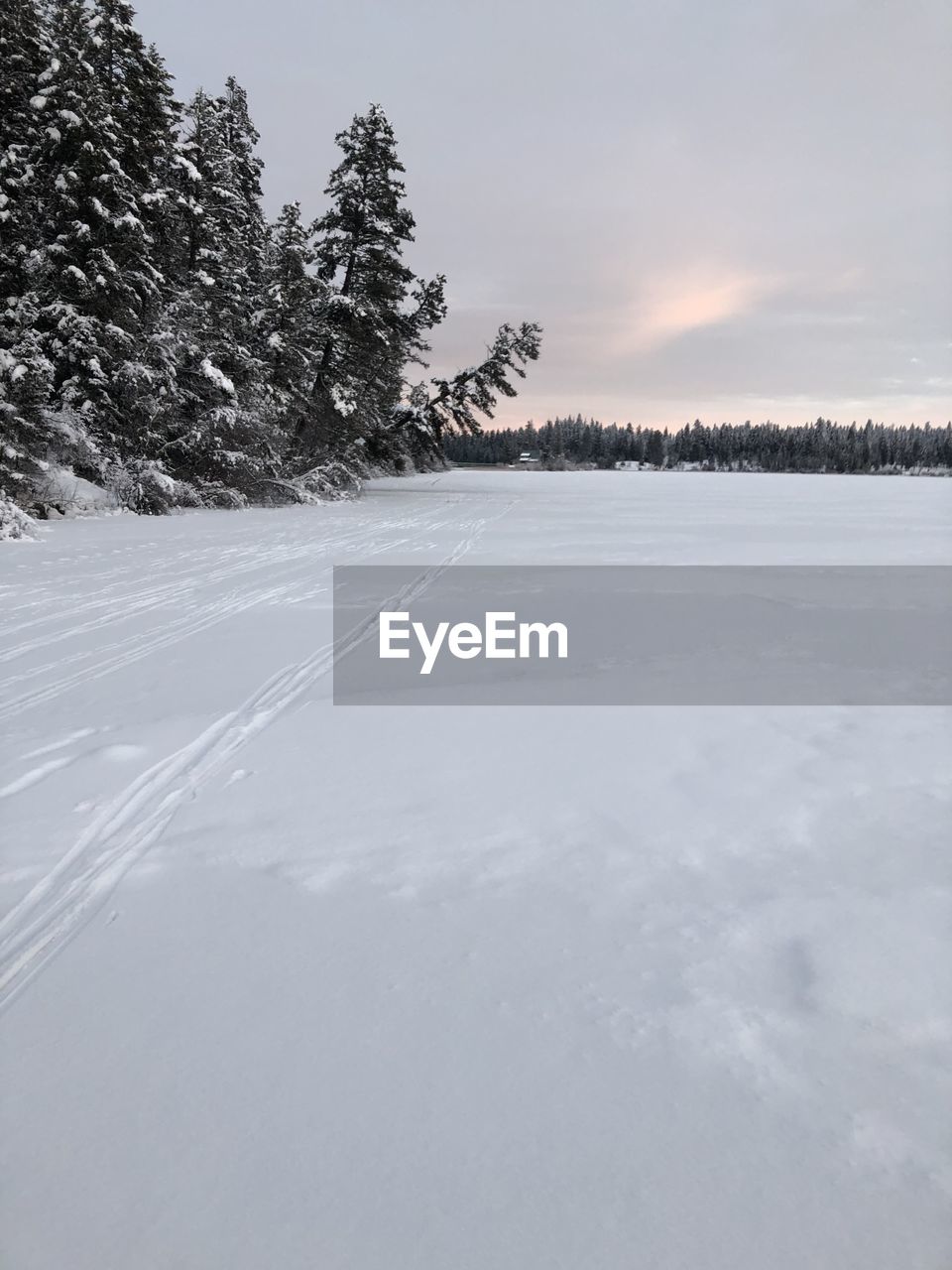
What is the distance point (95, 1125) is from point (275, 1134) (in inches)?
15.7

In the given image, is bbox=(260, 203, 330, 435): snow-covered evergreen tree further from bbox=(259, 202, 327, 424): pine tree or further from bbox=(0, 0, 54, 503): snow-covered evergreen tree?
bbox=(0, 0, 54, 503): snow-covered evergreen tree

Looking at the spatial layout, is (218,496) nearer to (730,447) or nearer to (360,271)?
(360,271)

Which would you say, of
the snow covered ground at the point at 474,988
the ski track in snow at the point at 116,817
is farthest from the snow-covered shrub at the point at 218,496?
the snow covered ground at the point at 474,988

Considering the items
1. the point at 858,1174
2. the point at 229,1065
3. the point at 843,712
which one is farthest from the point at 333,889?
the point at 843,712

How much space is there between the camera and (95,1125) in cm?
176

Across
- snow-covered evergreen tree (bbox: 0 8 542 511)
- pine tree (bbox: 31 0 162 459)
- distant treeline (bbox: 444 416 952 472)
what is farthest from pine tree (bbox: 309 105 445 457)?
distant treeline (bbox: 444 416 952 472)

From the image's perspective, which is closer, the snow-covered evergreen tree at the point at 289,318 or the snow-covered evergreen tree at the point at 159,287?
the snow-covered evergreen tree at the point at 159,287

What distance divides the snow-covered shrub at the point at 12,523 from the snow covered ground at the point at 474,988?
9090 millimetres

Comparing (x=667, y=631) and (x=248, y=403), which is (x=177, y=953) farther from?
(x=248, y=403)

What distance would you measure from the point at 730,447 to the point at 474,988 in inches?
5327

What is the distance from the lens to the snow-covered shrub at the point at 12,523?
12.1 metres

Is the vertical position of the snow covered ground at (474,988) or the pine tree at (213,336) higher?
the pine tree at (213,336)
